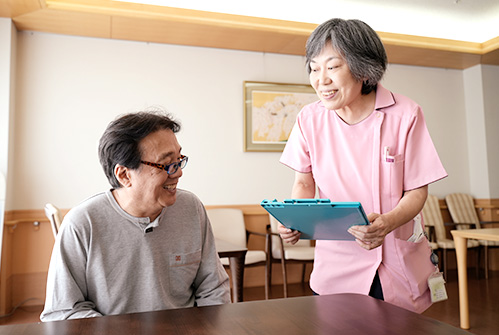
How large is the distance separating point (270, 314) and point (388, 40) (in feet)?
14.2

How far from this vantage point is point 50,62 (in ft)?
13.7

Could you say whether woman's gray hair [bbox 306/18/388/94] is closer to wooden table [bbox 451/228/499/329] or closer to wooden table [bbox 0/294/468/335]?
wooden table [bbox 0/294/468/335]

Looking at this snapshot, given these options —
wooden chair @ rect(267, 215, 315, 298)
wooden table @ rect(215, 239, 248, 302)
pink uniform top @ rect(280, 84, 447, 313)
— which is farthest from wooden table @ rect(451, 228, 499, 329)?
pink uniform top @ rect(280, 84, 447, 313)

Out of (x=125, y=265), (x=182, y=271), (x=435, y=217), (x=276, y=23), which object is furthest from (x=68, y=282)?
(x=435, y=217)

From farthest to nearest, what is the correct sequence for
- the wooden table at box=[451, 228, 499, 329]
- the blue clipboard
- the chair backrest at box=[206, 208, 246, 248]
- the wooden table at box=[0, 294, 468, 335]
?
the chair backrest at box=[206, 208, 246, 248] → the wooden table at box=[451, 228, 499, 329] → the blue clipboard → the wooden table at box=[0, 294, 468, 335]

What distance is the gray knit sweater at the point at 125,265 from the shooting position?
1240 mm

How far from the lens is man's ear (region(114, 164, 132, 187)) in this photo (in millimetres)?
1353

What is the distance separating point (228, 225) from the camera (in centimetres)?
439

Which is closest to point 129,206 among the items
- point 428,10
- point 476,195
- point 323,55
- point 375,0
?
point 323,55

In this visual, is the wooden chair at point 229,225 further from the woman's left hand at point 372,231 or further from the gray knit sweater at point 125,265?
the woman's left hand at point 372,231

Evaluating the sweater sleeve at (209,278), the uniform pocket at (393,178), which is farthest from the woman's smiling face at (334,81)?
the sweater sleeve at (209,278)

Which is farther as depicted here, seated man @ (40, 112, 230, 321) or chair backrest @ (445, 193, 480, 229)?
chair backrest @ (445, 193, 480, 229)

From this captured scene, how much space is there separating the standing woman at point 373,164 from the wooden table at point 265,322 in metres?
0.30

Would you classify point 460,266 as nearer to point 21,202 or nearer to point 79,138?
point 79,138
